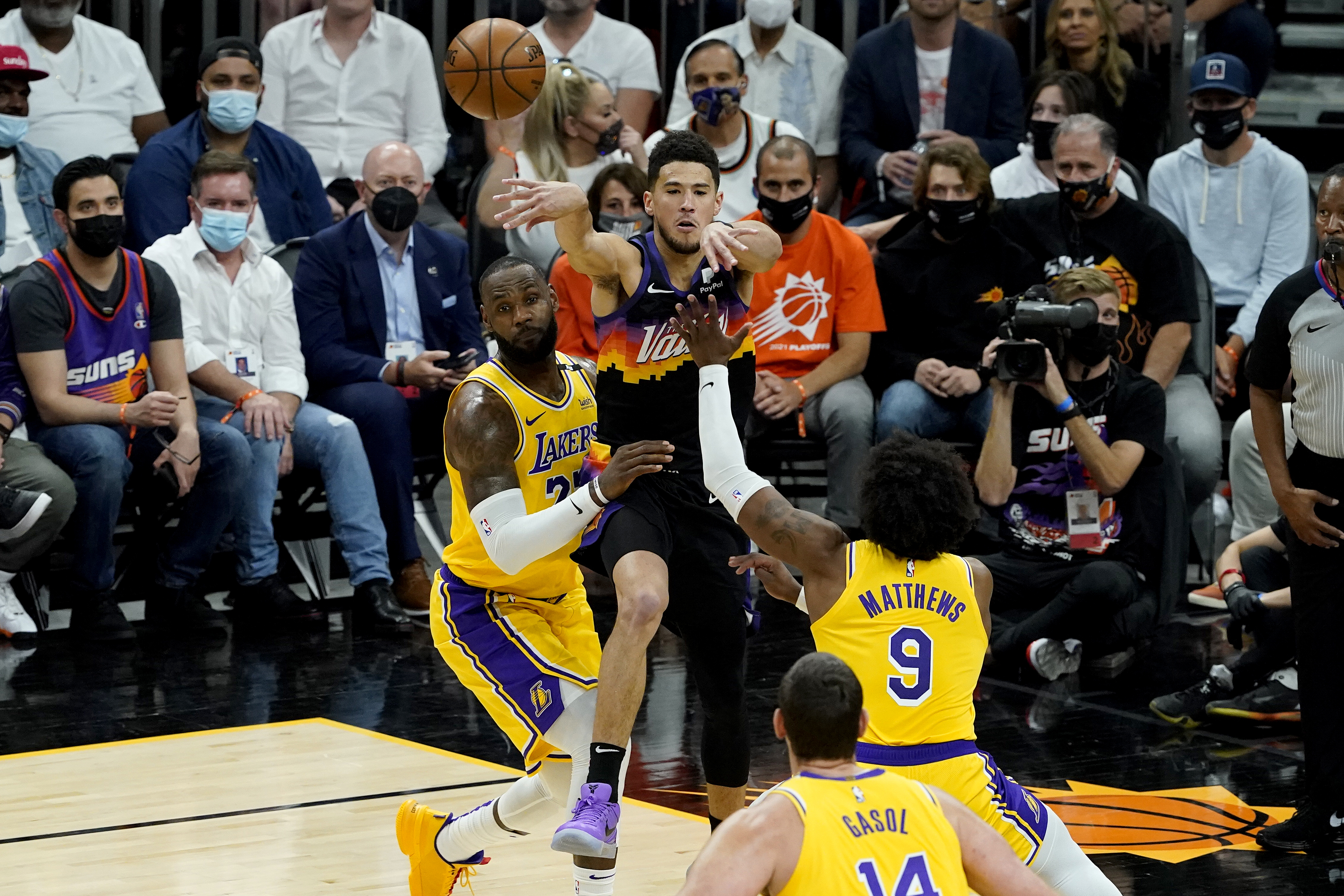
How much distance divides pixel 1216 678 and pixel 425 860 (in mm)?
3329

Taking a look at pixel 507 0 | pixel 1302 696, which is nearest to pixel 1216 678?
pixel 1302 696

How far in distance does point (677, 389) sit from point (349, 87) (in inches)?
194

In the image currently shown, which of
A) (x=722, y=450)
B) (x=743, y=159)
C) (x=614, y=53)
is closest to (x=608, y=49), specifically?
(x=614, y=53)

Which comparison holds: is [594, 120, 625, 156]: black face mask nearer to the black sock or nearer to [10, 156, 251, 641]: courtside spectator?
[10, 156, 251, 641]: courtside spectator

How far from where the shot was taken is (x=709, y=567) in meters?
4.84

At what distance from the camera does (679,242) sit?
4926 mm

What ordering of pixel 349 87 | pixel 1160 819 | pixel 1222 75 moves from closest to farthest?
1. pixel 1160 819
2. pixel 1222 75
3. pixel 349 87

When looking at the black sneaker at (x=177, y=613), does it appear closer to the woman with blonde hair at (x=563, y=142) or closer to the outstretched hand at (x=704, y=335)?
the woman with blonde hair at (x=563, y=142)

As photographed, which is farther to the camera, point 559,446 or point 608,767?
point 559,446

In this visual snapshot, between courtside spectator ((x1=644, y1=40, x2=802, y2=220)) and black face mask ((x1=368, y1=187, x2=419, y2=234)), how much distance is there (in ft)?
4.22

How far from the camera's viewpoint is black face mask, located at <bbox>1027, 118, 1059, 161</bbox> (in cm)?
875

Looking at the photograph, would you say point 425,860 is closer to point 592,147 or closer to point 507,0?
point 592,147

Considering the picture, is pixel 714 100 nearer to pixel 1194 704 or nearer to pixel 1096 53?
pixel 1096 53

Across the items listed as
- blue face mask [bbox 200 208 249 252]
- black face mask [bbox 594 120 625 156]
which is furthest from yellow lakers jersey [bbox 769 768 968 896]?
black face mask [bbox 594 120 625 156]
